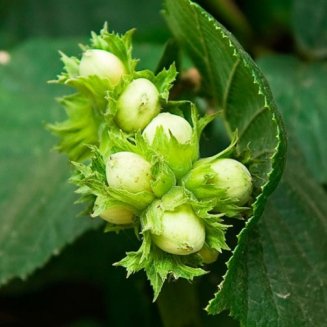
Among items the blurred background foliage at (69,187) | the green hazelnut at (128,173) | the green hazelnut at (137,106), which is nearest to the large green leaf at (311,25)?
the blurred background foliage at (69,187)

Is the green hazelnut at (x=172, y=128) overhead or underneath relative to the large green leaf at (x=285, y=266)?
overhead

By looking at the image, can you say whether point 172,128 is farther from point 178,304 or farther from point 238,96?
point 178,304

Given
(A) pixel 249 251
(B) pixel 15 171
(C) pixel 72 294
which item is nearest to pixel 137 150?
(A) pixel 249 251

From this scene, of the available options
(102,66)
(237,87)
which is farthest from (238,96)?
(102,66)

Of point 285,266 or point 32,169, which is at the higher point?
point 285,266

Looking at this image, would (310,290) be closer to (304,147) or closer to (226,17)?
(304,147)

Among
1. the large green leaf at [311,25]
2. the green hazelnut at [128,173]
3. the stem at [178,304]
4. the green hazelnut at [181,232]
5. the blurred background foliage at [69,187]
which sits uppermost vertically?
the green hazelnut at [128,173]

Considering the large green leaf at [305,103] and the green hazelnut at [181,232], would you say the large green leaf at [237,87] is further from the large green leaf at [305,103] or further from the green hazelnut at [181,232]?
the large green leaf at [305,103]
